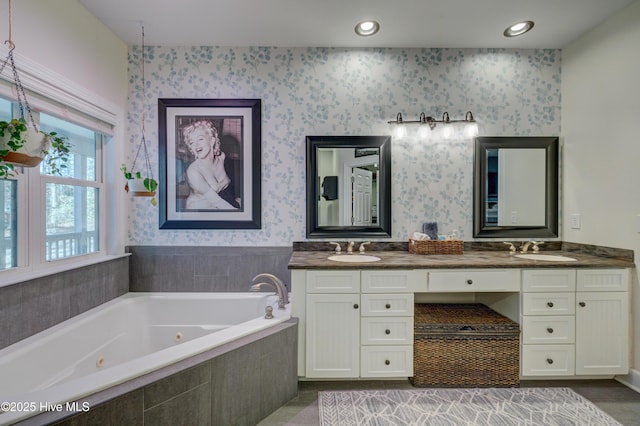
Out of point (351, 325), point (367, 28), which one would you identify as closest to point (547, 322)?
point (351, 325)

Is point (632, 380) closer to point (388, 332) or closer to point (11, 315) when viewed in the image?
point (388, 332)

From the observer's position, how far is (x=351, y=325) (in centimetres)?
206

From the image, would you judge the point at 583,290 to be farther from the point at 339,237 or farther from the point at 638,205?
the point at 339,237

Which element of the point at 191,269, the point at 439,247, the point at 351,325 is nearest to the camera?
the point at 351,325

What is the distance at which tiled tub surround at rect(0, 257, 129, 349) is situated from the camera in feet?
5.21

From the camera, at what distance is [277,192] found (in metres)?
2.65

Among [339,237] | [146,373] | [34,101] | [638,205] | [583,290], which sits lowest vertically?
[146,373]

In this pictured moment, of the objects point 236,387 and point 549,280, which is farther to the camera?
point 549,280

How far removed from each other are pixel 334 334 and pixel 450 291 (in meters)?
0.82

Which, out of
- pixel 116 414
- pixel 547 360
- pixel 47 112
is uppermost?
pixel 47 112

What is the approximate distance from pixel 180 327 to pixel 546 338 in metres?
2.61

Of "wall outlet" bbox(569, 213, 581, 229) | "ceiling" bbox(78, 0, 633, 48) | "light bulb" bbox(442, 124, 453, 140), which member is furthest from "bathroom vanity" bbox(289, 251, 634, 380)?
"ceiling" bbox(78, 0, 633, 48)

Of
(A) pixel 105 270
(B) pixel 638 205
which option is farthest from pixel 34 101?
(B) pixel 638 205

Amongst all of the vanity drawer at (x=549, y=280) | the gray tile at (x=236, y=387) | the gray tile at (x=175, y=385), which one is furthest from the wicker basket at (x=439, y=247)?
the gray tile at (x=175, y=385)
